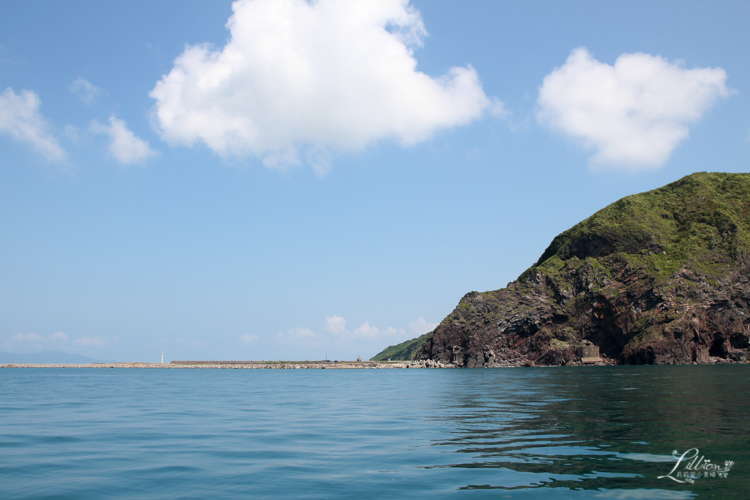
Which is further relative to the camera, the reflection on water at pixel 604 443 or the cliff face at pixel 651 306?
the cliff face at pixel 651 306

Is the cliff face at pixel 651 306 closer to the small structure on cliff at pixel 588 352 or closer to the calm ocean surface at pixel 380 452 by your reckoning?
the small structure on cliff at pixel 588 352

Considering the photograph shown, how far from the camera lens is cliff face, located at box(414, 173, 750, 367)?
6171 inches

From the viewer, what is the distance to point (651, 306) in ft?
552

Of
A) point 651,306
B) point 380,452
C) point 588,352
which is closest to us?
point 380,452

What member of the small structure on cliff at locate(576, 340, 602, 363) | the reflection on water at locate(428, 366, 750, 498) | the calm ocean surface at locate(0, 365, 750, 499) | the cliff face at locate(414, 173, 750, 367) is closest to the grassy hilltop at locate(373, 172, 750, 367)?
the cliff face at locate(414, 173, 750, 367)

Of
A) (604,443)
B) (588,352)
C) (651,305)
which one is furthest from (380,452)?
(651,305)

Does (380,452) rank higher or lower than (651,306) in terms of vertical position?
lower

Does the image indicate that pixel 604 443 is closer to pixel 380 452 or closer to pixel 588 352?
pixel 380 452

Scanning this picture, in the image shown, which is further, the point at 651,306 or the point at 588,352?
the point at 588,352

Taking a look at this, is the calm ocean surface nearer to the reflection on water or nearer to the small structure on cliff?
the reflection on water

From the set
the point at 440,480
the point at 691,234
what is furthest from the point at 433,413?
the point at 691,234

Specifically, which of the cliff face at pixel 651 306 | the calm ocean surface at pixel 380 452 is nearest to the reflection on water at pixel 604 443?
the calm ocean surface at pixel 380 452

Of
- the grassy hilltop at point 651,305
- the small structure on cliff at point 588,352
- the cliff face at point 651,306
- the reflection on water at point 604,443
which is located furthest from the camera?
the small structure on cliff at point 588,352

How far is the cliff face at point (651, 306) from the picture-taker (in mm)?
156750
